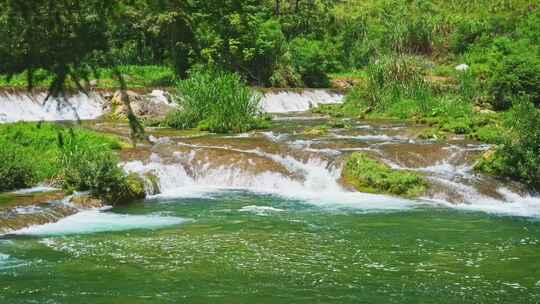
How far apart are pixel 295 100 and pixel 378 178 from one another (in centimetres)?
1729

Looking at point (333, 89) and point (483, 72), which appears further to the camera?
point (333, 89)

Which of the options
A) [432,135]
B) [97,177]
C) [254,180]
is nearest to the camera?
[97,177]

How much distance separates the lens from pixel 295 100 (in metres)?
32.7

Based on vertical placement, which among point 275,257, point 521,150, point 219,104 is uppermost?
point 219,104

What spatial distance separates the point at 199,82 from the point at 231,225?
10.5 metres

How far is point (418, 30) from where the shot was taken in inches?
1705

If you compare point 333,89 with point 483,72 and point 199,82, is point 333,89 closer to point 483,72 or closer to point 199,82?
point 483,72

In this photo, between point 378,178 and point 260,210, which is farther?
point 378,178

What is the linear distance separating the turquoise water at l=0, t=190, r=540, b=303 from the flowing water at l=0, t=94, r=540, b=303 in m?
0.02

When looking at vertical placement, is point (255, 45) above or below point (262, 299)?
above

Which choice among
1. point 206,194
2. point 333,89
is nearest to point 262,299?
point 206,194

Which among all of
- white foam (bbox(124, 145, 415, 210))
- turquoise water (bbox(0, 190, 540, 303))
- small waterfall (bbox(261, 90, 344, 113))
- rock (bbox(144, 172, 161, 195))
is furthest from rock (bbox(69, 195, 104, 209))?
small waterfall (bbox(261, 90, 344, 113))

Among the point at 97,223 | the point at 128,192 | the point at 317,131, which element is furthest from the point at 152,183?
the point at 317,131

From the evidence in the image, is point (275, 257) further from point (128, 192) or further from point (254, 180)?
point (254, 180)
